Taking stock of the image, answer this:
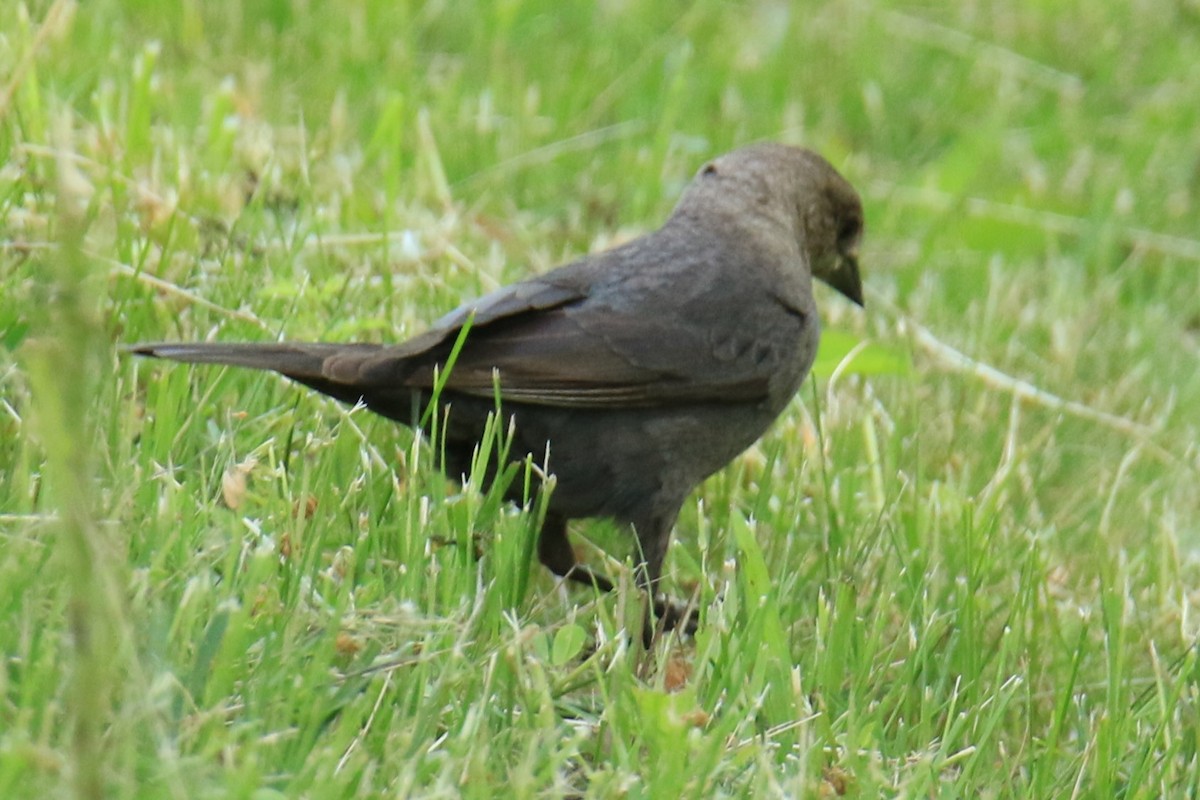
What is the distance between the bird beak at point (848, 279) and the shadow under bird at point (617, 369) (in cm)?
73

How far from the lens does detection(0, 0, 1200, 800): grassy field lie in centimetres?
269

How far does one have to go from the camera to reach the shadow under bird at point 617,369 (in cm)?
383

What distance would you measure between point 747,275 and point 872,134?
371 centimetres

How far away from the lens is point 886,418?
16.0 feet

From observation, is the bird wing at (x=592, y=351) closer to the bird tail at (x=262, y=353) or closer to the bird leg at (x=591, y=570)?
the bird tail at (x=262, y=353)

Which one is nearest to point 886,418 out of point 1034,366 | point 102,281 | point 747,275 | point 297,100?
point 747,275

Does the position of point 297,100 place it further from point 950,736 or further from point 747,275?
point 950,736

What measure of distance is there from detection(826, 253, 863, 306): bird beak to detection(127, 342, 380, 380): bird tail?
6.18 feet

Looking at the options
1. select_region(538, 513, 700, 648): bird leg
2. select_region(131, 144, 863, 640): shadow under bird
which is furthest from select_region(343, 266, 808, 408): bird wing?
select_region(538, 513, 700, 648): bird leg

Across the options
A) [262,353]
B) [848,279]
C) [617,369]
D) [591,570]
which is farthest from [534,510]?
[848,279]

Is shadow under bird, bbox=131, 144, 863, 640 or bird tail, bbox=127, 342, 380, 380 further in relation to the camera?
shadow under bird, bbox=131, 144, 863, 640

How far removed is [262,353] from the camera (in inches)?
144

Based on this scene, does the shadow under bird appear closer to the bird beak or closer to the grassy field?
the grassy field

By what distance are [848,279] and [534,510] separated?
1.69 metres
